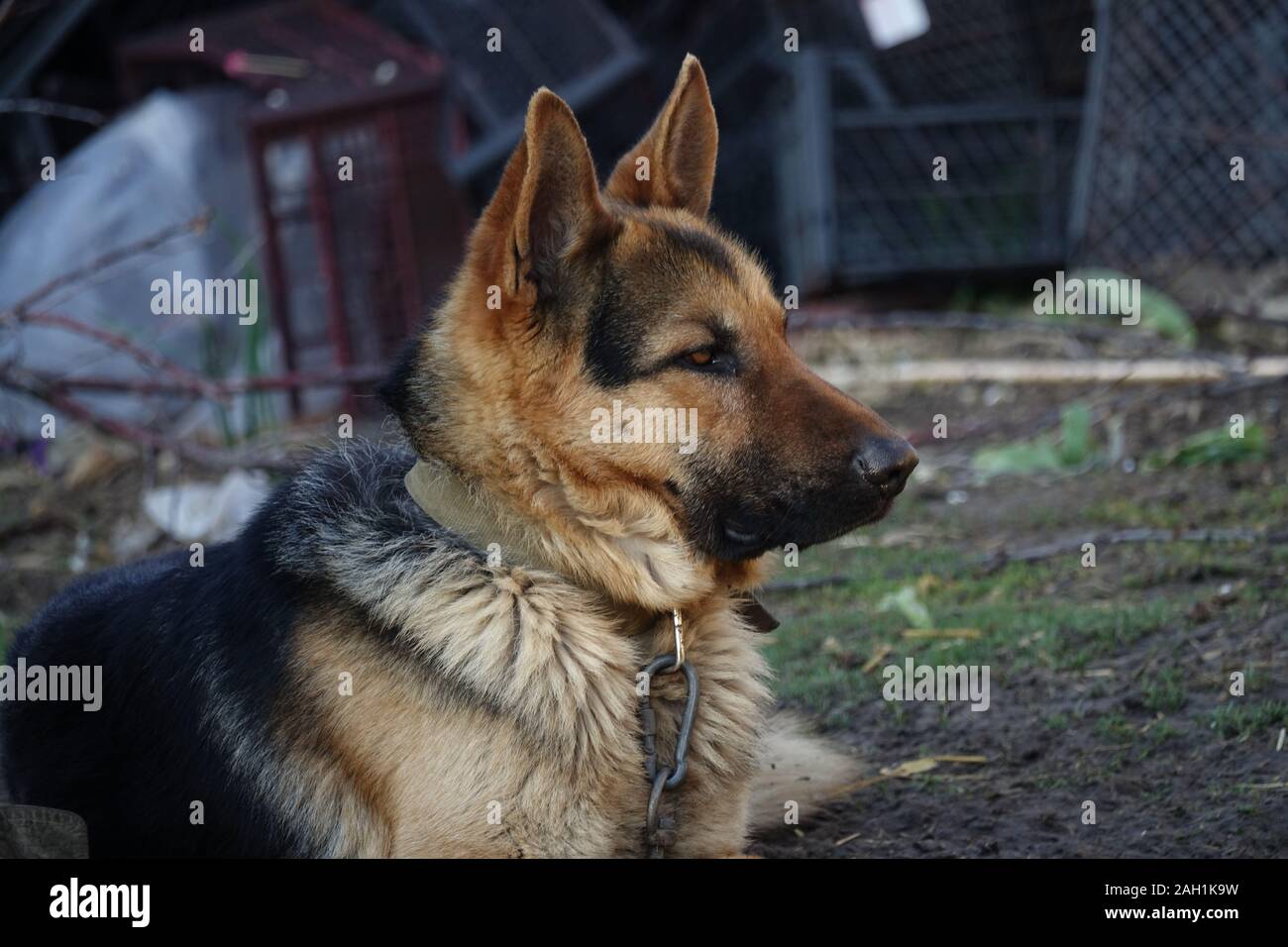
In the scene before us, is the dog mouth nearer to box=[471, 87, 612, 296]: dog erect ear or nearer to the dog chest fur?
the dog chest fur

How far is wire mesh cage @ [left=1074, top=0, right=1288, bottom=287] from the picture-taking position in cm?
941

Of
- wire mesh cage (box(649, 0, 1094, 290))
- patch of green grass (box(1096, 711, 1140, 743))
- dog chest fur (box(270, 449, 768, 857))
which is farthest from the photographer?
wire mesh cage (box(649, 0, 1094, 290))

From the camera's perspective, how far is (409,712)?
3.04m

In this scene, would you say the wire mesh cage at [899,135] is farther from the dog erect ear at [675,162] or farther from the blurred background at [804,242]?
the dog erect ear at [675,162]

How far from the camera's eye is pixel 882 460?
316 cm

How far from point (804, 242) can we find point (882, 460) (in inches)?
280

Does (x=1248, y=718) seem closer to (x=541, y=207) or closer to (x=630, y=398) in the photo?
(x=630, y=398)

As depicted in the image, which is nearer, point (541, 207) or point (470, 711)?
point (470, 711)

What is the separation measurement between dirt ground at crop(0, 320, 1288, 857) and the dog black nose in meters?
1.07

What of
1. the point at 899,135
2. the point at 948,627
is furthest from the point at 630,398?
the point at 899,135

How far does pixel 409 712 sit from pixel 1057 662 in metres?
2.48

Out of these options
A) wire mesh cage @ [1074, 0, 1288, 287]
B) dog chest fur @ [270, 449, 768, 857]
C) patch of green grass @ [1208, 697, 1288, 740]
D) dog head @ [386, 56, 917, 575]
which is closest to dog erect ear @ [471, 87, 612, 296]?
dog head @ [386, 56, 917, 575]
